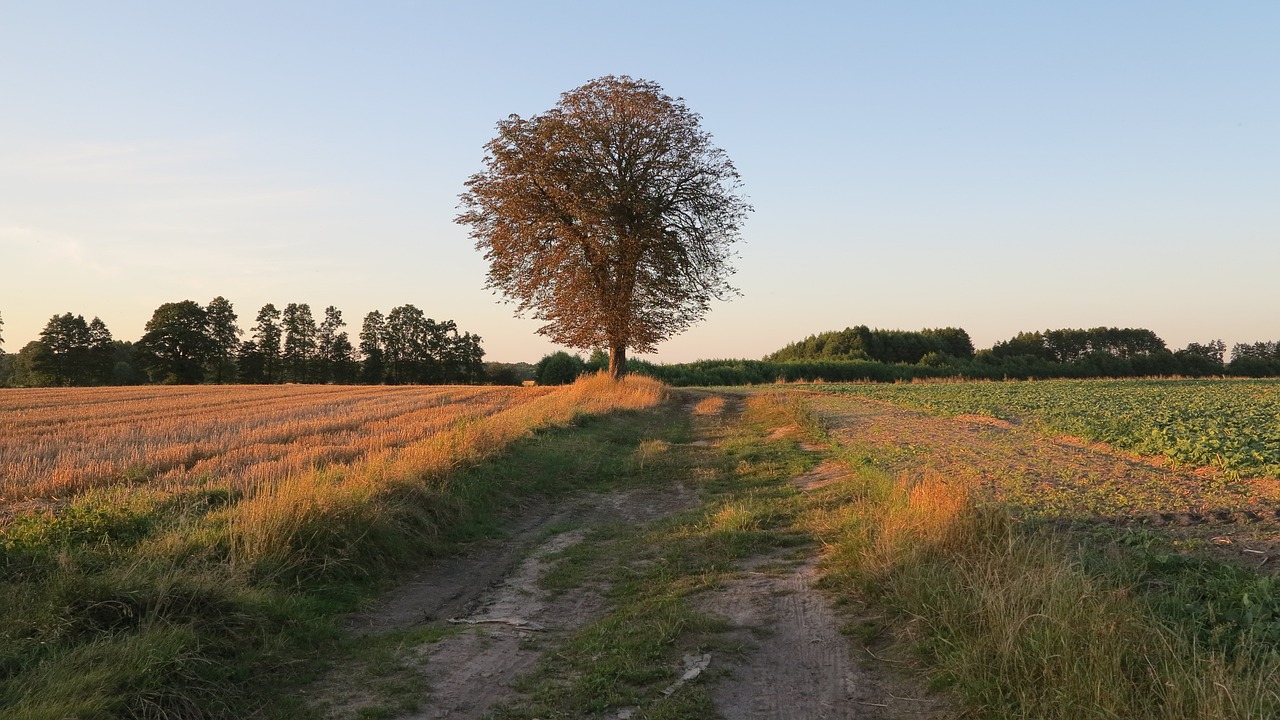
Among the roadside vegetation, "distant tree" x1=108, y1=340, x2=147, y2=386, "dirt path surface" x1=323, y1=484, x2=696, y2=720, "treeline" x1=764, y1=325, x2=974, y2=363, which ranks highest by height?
"treeline" x1=764, y1=325, x2=974, y2=363

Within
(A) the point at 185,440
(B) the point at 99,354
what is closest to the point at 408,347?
(B) the point at 99,354

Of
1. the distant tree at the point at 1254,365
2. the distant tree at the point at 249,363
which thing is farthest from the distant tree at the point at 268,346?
the distant tree at the point at 1254,365

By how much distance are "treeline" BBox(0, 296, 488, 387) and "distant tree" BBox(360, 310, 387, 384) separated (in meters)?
0.10

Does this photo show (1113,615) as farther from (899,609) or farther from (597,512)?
(597,512)

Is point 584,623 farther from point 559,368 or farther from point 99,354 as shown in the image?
point 99,354

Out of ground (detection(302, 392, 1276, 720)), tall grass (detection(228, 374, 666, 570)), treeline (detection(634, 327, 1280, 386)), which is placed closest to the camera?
ground (detection(302, 392, 1276, 720))

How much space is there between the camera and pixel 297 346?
6969 centimetres

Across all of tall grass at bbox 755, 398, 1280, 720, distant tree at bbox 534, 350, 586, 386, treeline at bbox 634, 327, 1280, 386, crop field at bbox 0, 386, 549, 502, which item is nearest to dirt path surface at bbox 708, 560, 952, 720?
tall grass at bbox 755, 398, 1280, 720

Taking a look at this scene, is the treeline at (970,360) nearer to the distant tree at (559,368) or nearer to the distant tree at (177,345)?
the distant tree at (559,368)

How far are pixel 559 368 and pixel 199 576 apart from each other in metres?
48.6

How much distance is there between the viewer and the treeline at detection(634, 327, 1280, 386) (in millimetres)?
57062

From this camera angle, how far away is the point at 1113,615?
421 cm

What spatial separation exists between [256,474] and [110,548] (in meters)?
3.51

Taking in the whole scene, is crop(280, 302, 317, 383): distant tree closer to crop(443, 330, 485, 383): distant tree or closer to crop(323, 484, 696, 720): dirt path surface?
crop(443, 330, 485, 383): distant tree
